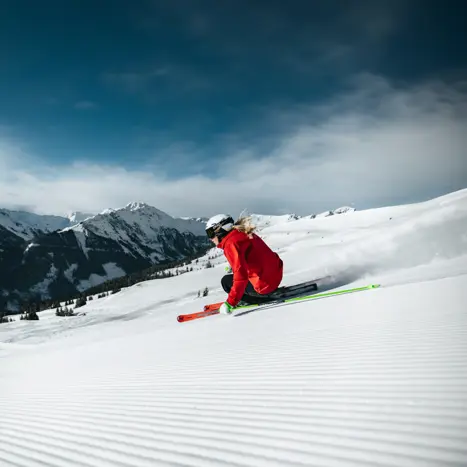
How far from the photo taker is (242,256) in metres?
7.05

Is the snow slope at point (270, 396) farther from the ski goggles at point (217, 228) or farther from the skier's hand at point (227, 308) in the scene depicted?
the ski goggles at point (217, 228)

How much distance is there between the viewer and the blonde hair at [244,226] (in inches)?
288

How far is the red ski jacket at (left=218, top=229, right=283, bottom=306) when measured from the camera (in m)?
6.98

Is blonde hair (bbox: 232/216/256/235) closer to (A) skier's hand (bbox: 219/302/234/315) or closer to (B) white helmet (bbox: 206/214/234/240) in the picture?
(B) white helmet (bbox: 206/214/234/240)

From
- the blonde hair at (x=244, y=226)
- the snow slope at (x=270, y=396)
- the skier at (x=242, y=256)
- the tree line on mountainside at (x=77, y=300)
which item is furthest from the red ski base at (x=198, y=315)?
the tree line on mountainside at (x=77, y=300)

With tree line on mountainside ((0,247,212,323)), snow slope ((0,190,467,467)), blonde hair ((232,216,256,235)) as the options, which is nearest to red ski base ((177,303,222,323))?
snow slope ((0,190,467,467))

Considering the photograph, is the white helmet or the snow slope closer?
the snow slope

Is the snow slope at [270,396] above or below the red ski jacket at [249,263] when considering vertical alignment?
below

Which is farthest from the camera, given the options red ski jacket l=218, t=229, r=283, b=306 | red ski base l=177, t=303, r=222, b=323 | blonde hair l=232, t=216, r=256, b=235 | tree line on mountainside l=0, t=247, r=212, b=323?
tree line on mountainside l=0, t=247, r=212, b=323

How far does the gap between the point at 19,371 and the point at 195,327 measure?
142 inches

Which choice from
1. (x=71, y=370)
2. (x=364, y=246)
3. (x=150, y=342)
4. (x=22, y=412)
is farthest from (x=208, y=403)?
(x=364, y=246)

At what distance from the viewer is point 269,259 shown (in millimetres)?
7719

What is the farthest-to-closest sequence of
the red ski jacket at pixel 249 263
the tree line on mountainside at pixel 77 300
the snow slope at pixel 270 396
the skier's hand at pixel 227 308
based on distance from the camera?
the tree line on mountainside at pixel 77 300
the skier's hand at pixel 227 308
the red ski jacket at pixel 249 263
the snow slope at pixel 270 396

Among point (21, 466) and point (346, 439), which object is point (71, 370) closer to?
point (21, 466)
